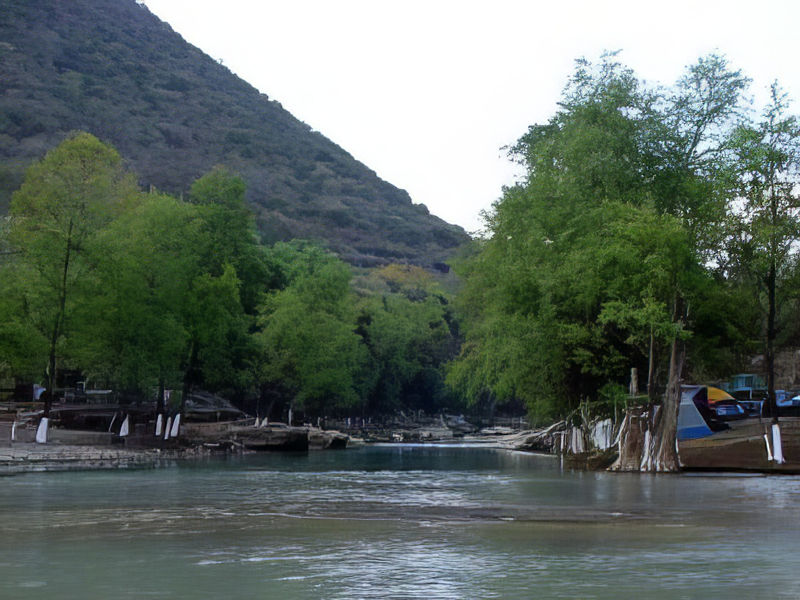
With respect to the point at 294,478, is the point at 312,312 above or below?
above

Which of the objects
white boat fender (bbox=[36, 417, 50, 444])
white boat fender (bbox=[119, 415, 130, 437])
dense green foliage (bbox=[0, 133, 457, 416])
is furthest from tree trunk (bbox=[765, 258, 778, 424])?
white boat fender (bbox=[119, 415, 130, 437])

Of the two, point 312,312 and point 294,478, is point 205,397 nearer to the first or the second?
point 312,312

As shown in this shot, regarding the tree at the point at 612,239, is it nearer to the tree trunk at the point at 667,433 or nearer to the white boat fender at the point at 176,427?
the tree trunk at the point at 667,433

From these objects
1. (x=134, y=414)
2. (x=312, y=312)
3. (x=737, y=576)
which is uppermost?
(x=312, y=312)

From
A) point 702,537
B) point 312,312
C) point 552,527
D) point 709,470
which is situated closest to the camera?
point 702,537

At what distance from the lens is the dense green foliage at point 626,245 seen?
150ft

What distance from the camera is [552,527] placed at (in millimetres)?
21953

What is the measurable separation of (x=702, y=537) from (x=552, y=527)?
11.6ft

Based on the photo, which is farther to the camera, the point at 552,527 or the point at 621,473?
the point at 621,473

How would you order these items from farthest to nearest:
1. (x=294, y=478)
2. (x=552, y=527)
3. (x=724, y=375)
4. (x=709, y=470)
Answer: (x=724, y=375) < (x=709, y=470) < (x=294, y=478) < (x=552, y=527)

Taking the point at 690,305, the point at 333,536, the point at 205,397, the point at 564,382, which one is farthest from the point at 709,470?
the point at 205,397

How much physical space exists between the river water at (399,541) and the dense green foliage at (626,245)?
12441 mm

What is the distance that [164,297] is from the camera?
70125 millimetres

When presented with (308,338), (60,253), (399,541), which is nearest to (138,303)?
(60,253)
